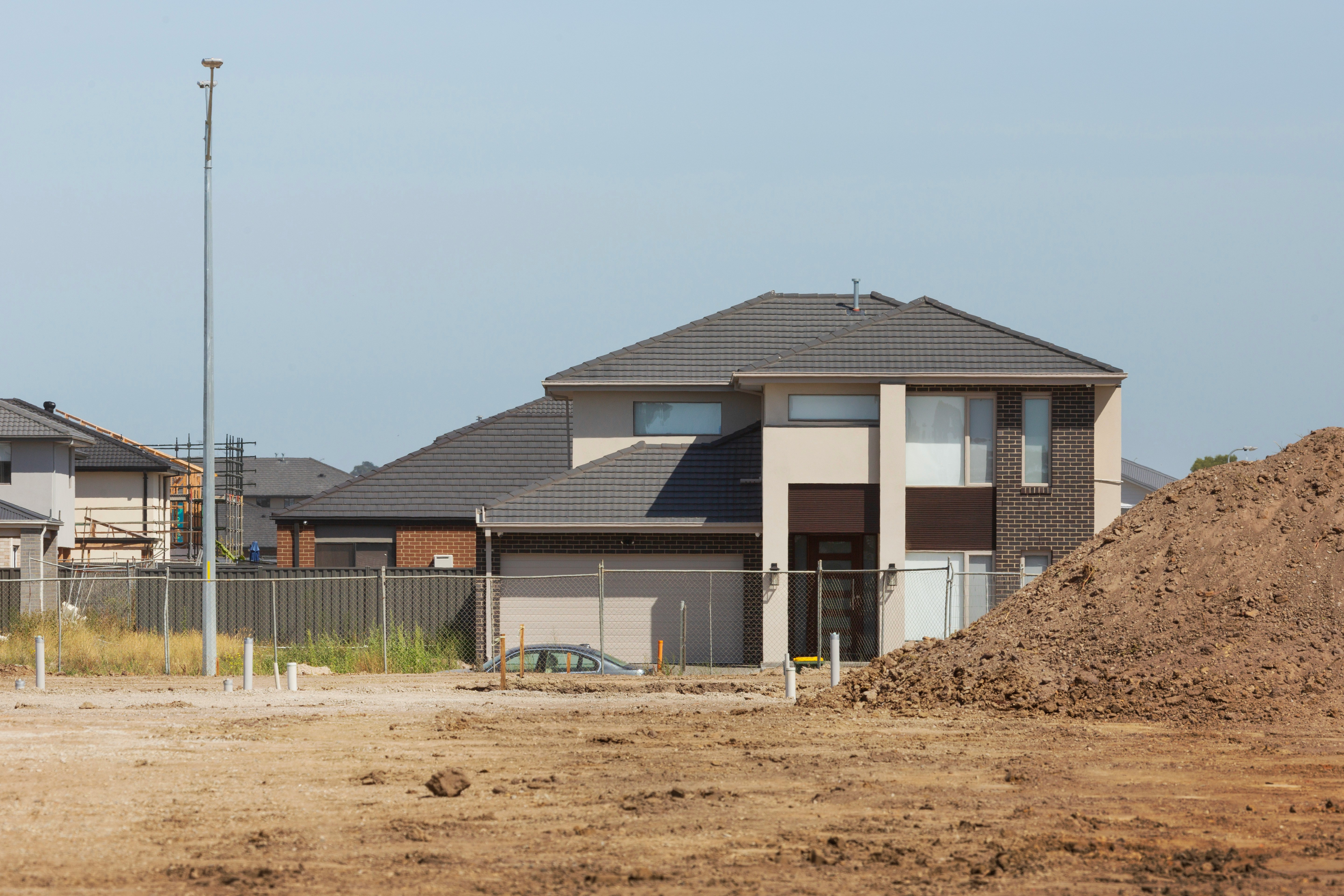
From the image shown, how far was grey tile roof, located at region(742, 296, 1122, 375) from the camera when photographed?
28734 millimetres

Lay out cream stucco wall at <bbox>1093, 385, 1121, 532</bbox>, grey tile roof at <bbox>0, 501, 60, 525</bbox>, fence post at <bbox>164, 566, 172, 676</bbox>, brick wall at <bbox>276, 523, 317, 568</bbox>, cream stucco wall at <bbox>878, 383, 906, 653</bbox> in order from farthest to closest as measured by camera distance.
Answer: grey tile roof at <bbox>0, 501, 60, 525</bbox>, brick wall at <bbox>276, 523, 317, 568</bbox>, cream stucco wall at <bbox>1093, 385, 1121, 532</bbox>, cream stucco wall at <bbox>878, 383, 906, 653</bbox>, fence post at <bbox>164, 566, 172, 676</bbox>

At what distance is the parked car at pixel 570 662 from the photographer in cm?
2419

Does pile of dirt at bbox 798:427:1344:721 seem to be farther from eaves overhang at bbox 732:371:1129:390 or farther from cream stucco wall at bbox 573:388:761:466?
cream stucco wall at bbox 573:388:761:466

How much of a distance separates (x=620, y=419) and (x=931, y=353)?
726cm

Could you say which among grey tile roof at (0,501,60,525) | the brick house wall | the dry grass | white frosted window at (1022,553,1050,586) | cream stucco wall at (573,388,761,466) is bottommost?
the dry grass

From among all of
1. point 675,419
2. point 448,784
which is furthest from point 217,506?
point 448,784

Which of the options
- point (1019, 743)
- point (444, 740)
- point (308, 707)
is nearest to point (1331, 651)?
point (1019, 743)

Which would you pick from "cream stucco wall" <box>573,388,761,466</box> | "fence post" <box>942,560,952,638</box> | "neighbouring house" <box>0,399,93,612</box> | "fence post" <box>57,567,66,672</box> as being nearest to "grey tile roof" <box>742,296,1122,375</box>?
"cream stucco wall" <box>573,388,761,466</box>

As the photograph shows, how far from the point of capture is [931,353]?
29250 millimetres

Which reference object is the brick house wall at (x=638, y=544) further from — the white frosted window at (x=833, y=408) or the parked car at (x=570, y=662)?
the parked car at (x=570, y=662)

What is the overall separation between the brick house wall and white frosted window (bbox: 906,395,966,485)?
356 cm

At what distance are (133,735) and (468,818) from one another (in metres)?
6.81

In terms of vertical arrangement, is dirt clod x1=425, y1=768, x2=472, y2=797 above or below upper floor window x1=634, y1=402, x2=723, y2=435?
below

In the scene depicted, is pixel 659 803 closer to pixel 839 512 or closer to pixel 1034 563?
pixel 839 512
